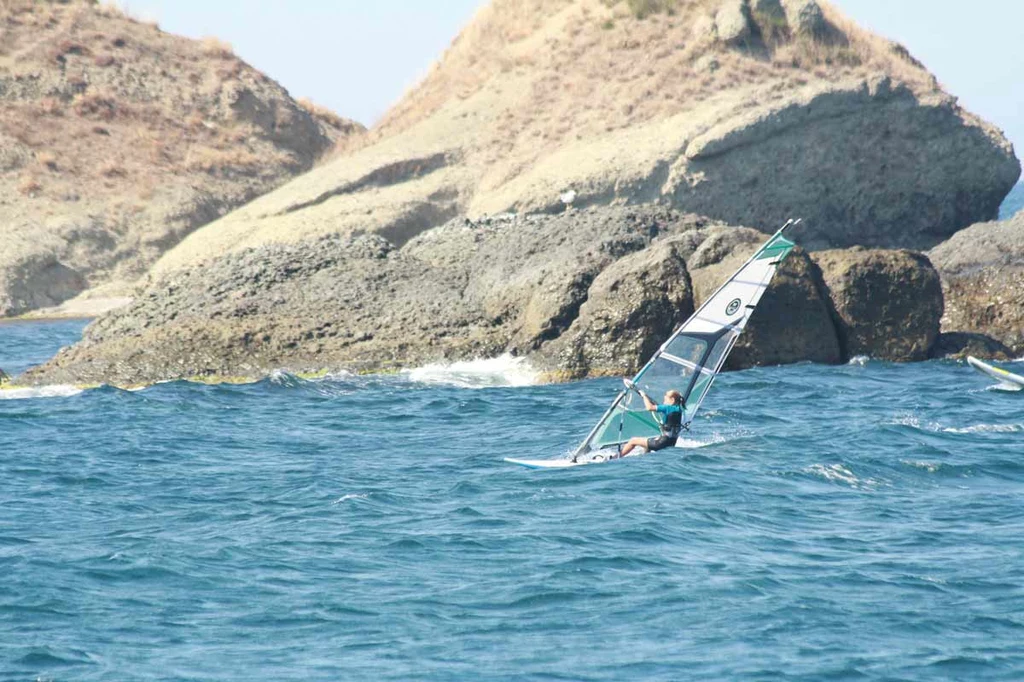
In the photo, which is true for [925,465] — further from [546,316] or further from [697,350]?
[546,316]

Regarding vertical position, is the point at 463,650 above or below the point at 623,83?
below

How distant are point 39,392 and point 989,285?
16.5m

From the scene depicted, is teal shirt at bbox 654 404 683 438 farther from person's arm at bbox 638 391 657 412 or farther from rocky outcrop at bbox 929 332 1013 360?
rocky outcrop at bbox 929 332 1013 360

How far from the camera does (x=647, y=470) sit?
16484 millimetres

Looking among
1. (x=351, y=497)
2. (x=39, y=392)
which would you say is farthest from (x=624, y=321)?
(x=39, y=392)

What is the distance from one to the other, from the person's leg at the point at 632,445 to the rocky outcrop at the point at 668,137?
2087 cm

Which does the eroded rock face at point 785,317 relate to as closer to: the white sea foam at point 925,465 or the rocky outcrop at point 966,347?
the rocky outcrop at point 966,347

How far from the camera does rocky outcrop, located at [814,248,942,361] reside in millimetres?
23562

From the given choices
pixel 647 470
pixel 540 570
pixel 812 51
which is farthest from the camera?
pixel 812 51

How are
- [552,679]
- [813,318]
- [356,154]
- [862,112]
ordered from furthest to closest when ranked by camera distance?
[356,154] → [862,112] → [813,318] → [552,679]

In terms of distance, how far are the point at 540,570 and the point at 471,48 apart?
42118 millimetres

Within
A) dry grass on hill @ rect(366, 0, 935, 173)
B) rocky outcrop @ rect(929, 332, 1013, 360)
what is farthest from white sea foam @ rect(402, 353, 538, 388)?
dry grass on hill @ rect(366, 0, 935, 173)

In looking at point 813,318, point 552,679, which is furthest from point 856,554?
point 813,318

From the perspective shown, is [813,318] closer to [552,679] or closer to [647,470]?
[647,470]
